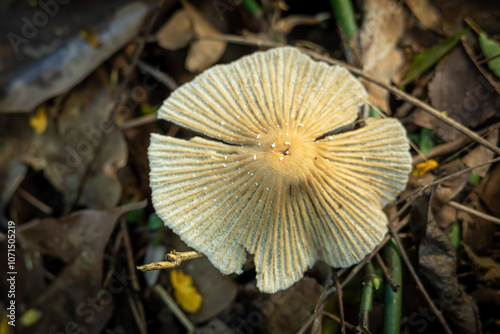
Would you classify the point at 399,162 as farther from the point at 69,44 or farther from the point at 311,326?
the point at 69,44

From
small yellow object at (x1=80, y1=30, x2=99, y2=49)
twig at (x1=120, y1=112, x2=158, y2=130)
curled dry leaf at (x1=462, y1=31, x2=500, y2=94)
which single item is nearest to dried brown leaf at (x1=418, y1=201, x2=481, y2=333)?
curled dry leaf at (x1=462, y1=31, x2=500, y2=94)

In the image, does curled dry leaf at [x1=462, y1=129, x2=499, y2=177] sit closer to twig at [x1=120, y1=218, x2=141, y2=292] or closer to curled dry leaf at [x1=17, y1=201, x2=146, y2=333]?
curled dry leaf at [x1=17, y1=201, x2=146, y2=333]

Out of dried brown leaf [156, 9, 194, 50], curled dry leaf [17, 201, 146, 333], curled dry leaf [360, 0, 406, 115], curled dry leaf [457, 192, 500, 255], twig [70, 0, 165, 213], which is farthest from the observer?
dried brown leaf [156, 9, 194, 50]

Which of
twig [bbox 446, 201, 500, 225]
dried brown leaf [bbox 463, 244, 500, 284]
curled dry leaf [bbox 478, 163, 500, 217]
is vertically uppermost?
curled dry leaf [bbox 478, 163, 500, 217]

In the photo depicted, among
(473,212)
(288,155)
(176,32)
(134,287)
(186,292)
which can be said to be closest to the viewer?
(288,155)

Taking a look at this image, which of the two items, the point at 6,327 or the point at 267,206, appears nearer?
the point at 267,206

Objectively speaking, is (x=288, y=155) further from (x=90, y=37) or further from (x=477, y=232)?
(x=90, y=37)

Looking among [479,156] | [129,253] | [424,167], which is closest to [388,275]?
[424,167]
